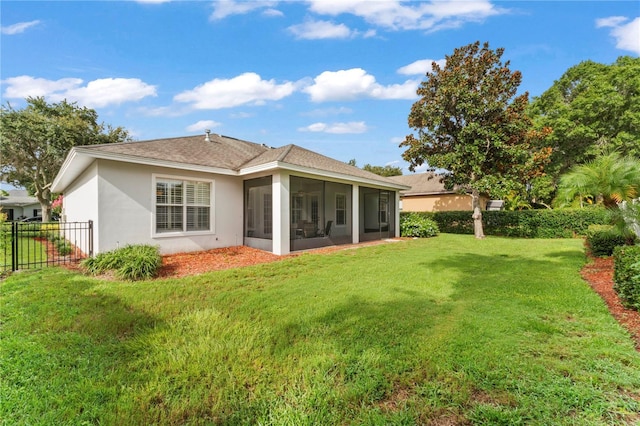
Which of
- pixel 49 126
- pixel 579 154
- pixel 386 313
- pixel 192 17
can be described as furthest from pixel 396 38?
pixel 49 126

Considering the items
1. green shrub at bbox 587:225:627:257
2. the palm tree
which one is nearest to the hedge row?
green shrub at bbox 587:225:627:257

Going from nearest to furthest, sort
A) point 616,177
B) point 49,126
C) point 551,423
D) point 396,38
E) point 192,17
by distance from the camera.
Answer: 1. point 551,423
2. point 616,177
3. point 192,17
4. point 396,38
5. point 49,126

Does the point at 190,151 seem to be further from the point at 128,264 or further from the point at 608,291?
the point at 608,291

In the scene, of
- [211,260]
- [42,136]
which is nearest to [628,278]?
[211,260]

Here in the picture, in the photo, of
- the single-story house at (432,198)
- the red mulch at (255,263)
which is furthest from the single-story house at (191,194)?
the single-story house at (432,198)

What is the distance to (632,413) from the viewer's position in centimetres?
221

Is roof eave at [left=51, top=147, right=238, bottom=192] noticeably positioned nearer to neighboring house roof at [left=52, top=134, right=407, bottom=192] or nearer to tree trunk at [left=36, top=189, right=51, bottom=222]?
neighboring house roof at [left=52, top=134, right=407, bottom=192]

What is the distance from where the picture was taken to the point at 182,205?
31.5ft

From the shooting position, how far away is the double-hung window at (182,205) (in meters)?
9.25

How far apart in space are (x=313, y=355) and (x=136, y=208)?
8054 mm

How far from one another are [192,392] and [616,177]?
10.0 m

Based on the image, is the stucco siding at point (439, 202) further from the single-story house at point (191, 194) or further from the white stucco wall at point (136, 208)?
the white stucco wall at point (136, 208)

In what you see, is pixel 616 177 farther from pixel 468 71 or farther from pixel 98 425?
pixel 98 425

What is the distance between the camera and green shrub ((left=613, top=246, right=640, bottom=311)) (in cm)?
422
